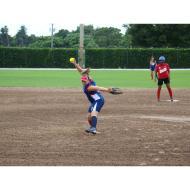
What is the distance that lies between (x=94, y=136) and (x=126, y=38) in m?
89.7

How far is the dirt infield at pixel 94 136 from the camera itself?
8484 millimetres

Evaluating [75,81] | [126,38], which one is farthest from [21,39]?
[75,81]

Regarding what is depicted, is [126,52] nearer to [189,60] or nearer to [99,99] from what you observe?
[189,60]

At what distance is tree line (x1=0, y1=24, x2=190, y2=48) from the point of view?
75.3 m

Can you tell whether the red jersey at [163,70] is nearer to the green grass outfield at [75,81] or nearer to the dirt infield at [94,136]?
the dirt infield at [94,136]

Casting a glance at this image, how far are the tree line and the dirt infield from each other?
35.2 metres

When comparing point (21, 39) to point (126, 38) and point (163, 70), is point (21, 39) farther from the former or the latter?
point (163, 70)

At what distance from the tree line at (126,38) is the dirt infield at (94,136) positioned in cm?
3524

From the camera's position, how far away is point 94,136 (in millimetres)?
11461

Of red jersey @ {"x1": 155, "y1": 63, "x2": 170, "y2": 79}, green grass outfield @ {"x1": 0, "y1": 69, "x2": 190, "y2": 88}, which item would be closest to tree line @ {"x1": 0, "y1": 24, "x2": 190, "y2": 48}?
green grass outfield @ {"x1": 0, "y1": 69, "x2": 190, "y2": 88}

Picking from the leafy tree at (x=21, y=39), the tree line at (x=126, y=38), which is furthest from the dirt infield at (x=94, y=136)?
the leafy tree at (x=21, y=39)

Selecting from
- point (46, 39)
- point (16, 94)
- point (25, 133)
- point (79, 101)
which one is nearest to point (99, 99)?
point (25, 133)

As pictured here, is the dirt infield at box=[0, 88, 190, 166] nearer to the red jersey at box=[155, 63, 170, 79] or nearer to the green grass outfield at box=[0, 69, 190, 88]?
the red jersey at box=[155, 63, 170, 79]

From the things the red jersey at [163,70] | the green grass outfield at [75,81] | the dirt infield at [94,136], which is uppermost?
the red jersey at [163,70]
